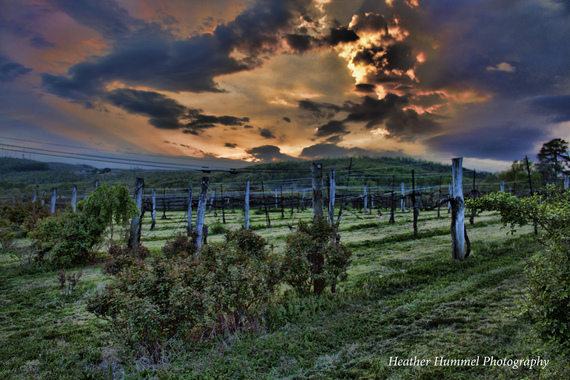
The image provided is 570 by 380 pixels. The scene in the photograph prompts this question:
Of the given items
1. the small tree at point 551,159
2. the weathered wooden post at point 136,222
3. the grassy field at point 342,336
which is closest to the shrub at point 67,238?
the weathered wooden post at point 136,222

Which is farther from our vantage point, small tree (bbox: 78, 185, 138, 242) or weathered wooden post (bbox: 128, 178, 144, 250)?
weathered wooden post (bbox: 128, 178, 144, 250)

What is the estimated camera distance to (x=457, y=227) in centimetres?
1155

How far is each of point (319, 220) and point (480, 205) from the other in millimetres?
4070

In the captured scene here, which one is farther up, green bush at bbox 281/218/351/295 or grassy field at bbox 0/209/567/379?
green bush at bbox 281/218/351/295

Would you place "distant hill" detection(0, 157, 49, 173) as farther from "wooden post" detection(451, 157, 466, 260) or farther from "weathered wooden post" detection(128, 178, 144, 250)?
"wooden post" detection(451, 157, 466, 260)

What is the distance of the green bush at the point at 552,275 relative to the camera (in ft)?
11.5

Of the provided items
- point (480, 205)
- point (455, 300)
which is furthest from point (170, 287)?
point (455, 300)

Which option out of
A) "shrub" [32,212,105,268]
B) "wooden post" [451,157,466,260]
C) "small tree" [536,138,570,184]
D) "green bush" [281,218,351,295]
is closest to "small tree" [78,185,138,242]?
"shrub" [32,212,105,268]

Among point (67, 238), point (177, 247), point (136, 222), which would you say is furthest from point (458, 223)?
point (67, 238)

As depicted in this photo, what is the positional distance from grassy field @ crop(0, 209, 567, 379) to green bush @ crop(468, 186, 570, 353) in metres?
0.29

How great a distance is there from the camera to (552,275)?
368 centimetres

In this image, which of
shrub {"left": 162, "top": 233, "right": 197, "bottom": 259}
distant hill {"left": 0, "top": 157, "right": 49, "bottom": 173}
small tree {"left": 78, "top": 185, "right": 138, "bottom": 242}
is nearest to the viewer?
shrub {"left": 162, "top": 233, "right": 197, "bottom": 259}

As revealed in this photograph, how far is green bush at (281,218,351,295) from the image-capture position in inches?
292

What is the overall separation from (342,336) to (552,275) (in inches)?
146
